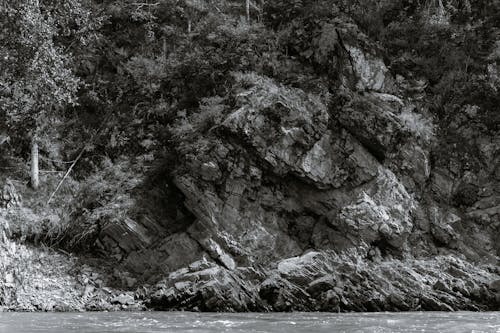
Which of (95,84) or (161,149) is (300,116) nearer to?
(161,149)

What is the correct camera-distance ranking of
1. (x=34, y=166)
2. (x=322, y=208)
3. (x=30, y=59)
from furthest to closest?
(x=34, y=166)
(x=322, y=208)
(x=30, y=59)

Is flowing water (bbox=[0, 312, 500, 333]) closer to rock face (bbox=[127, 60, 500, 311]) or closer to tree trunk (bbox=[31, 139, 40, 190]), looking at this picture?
rock face (bbox=[127, 60, 500, 311])

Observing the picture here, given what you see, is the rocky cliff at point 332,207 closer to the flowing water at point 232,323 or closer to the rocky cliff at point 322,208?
the rocky cliff at point 322,208

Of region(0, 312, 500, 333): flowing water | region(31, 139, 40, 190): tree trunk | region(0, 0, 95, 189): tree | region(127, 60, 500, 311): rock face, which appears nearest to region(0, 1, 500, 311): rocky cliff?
region(127, 60, 500, 311): rock face

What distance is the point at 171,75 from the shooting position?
97.8 ft

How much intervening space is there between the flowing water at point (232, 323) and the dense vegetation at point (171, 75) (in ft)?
25.8

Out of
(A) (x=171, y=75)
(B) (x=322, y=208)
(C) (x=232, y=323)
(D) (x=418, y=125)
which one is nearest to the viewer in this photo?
(C) (x=232, y=323)

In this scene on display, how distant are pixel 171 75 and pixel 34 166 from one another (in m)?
8.20

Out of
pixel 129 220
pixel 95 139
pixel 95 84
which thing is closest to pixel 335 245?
pixel 129 220

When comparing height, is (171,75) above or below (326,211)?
above

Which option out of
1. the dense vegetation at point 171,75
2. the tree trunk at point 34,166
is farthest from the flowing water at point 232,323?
the tree trunk at point 34,166

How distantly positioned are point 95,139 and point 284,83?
8.93 meters

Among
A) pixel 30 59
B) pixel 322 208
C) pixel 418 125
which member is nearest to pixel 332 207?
pixel 322 208

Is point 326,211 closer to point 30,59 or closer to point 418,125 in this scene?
point 418,125
